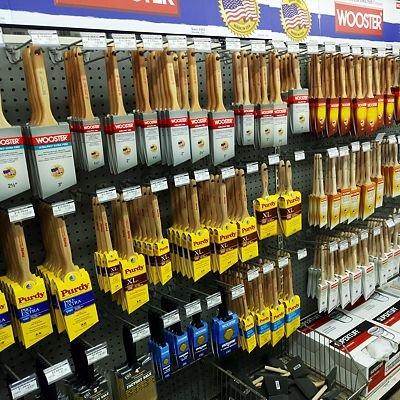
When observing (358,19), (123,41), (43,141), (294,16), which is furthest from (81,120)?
(358,19)

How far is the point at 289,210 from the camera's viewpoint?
169 centimetres

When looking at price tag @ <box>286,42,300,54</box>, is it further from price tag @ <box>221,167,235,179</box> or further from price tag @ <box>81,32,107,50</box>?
price tag @ <box>81,32,107,50</box>

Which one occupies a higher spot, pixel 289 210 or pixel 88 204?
pixel 88 204

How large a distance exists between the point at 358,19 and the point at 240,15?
3.04 feet

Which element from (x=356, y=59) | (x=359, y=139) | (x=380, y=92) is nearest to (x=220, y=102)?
(x=356, y=59)

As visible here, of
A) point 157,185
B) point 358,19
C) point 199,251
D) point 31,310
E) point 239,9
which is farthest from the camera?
point 358,19

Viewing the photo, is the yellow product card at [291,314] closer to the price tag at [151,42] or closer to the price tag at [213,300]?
the price tag at [213,300]

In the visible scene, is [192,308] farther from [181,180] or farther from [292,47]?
[292,47]

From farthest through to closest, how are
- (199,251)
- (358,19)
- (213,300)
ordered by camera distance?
(358,19), (213,300), (199,251)

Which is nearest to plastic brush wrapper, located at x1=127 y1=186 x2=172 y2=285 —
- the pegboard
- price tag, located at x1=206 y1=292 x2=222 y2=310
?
the pegboard

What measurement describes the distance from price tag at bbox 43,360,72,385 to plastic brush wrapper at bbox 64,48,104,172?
1.92 ft

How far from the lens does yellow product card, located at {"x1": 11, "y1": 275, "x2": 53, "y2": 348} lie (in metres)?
1.09

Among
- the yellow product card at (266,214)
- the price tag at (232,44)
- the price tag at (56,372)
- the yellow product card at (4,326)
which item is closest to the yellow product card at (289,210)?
the yellow product card at (266,214)

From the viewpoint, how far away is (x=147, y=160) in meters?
1.24
